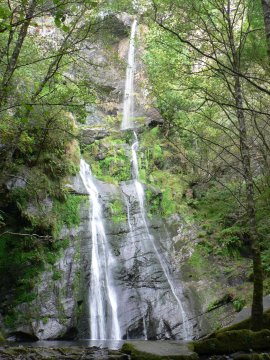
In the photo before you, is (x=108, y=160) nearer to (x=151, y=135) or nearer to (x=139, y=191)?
(x=139, y=191)

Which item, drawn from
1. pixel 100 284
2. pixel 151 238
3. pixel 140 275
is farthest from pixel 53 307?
pixel 151 238

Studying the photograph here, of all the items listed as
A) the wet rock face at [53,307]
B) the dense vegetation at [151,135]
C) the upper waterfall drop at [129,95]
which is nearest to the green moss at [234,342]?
the dense vegetation at [151,135]

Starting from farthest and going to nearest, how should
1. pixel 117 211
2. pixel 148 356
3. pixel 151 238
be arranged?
pixel 117 211
pixel 151 238
pixel 148 356

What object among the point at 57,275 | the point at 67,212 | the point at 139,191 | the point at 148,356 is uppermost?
the point at 139,191

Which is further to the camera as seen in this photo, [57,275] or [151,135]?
Answer: [151,135]

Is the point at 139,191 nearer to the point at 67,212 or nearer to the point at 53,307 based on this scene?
the point at 67,212

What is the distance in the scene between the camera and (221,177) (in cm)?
1725

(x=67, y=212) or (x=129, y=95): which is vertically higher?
(x=129, y=95)

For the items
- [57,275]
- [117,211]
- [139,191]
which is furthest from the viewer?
[139,191]

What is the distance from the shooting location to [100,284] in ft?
40.1

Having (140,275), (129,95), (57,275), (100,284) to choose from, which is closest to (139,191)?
(140,275)

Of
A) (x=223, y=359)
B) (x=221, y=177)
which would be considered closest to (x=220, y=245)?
(x=221, y=177)

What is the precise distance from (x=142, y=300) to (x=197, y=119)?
32.4 feet

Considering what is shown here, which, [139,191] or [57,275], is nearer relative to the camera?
[57,275]
